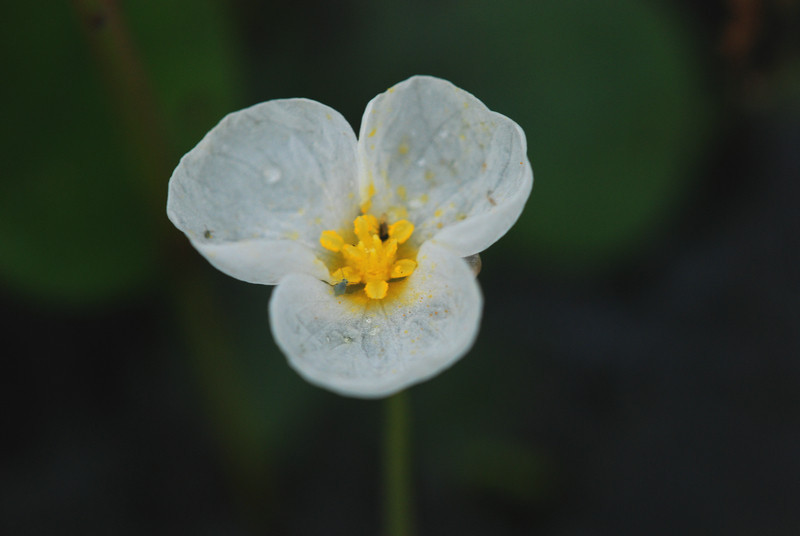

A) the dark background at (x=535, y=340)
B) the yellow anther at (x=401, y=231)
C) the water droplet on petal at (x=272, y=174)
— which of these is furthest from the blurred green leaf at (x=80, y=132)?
the yellow anther at (x=401, y=231)

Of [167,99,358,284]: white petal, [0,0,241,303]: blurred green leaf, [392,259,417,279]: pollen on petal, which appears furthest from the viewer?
[0,0,241,303]: blurred green leaf

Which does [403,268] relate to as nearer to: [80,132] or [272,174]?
[272,174]

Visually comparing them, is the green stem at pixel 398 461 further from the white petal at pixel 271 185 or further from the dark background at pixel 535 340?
the dark background at pixel 535 340

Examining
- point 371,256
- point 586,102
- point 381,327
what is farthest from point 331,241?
point 586,102

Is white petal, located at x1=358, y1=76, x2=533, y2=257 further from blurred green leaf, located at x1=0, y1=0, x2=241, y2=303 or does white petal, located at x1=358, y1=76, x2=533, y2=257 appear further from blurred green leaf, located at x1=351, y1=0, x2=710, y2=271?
blurred green leaf, located at x1=351, y1=0, x2=710, y2=271

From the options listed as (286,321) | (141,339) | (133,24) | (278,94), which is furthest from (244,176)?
(141,339)

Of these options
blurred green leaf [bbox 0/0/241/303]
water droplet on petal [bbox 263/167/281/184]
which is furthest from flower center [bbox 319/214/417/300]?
blurred green leaf [bbox 0/0/241/303]

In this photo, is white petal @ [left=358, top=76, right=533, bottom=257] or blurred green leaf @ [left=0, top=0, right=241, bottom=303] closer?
white petal @ [left=358, top=76, right=533, bottom=257]
